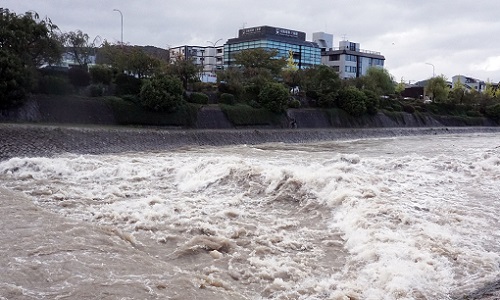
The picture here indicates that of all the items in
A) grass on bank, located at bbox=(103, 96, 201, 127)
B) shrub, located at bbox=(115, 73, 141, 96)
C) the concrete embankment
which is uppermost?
shrub, located at bbox=(115, 73, 141, 96)

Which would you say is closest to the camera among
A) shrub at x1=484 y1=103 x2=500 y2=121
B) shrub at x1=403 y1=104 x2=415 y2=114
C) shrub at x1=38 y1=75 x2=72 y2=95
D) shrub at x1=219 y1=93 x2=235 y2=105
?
shrub at x1=38 y1=75 x2=72 y2=95

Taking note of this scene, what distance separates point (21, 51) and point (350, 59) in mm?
64370

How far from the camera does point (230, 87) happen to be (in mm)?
34688

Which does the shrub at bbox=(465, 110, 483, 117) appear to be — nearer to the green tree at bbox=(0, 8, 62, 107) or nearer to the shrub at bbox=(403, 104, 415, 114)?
the shrub at bbox=(403, 104, 415, 114)

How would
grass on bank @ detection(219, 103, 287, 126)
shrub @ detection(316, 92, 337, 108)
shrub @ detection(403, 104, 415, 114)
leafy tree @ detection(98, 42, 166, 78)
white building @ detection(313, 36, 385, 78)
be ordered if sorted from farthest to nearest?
white building @ detection(313, 36, 385, 78) → shrub @ detection(403, 104, 415, 114) → shrub @ detection(316, 92, 337, 108) → grass on bank @ detection(219, 103, 287, 126) → leafy tree @ detection(98, 42, 166, 78)

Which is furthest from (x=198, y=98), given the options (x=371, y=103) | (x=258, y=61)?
(x=371, y=103)

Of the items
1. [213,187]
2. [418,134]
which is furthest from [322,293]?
[418,134]

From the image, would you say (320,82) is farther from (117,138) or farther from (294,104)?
(117,138)

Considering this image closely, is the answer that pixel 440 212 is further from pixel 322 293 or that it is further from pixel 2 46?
pixel 2 46

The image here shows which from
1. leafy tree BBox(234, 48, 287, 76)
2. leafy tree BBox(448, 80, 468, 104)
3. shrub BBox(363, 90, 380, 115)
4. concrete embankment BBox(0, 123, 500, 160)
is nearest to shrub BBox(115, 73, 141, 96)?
concrete embankment BBox(0, 123, 500, 160)

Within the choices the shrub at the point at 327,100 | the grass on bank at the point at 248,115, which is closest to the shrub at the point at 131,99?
the grass on bank at the point at 248,115

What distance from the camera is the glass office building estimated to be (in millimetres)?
75250

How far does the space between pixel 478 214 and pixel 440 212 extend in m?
0.77

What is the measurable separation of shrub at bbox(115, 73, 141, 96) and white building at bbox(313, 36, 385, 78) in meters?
52.8
